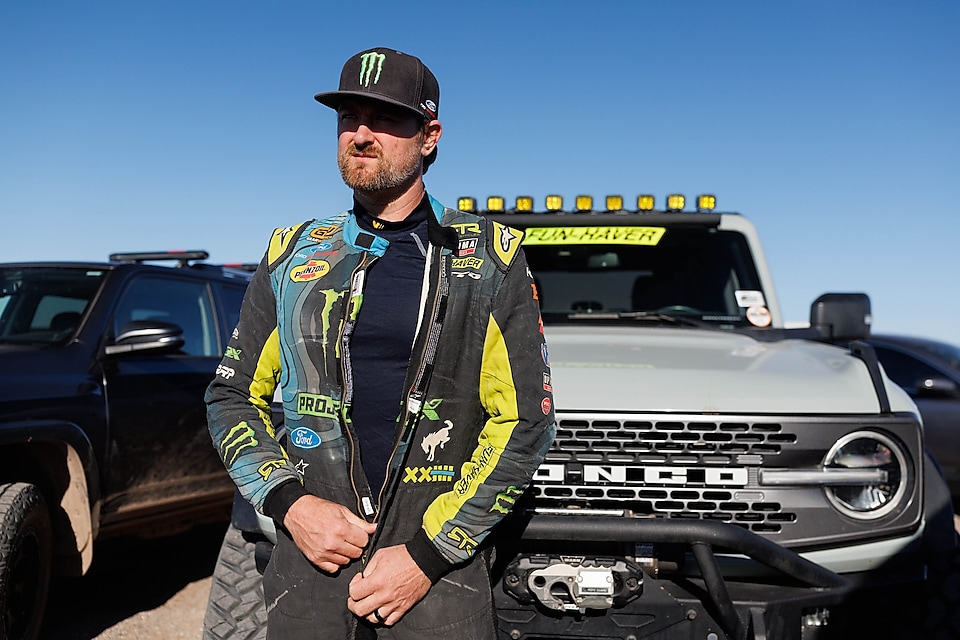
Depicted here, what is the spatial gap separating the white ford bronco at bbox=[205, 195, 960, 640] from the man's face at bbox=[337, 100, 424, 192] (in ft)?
3.33

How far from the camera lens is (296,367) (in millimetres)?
2250

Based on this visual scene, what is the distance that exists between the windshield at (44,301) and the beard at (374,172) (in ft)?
9.68

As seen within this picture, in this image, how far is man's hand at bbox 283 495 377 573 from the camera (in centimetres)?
207

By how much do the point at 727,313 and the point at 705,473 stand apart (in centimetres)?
167

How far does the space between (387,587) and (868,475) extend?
64.0 inches

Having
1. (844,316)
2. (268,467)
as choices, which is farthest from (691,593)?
(844,316)

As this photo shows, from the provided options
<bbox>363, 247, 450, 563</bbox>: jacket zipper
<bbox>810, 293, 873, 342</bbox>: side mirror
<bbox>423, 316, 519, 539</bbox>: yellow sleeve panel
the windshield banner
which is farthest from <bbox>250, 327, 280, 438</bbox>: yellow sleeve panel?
<bbox>810, 293, 873, 342</bbox>: side mirror

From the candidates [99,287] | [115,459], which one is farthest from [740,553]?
[99,287]

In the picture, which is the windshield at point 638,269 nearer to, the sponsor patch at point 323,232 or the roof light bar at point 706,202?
the roof light bar at point 706,202

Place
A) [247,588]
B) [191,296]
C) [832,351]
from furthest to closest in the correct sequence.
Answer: [191,296], [832,351], [247,588]

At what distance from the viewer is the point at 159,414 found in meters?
4.86

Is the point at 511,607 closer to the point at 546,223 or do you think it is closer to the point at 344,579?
the point at 344,579

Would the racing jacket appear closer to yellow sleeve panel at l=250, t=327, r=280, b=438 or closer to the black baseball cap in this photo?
yellow sleeve panel at l=250, t=327, r=280, b=438

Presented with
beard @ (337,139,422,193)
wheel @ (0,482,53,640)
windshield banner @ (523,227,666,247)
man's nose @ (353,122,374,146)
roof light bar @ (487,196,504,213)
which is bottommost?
wheel @ (0,482,53,640)
